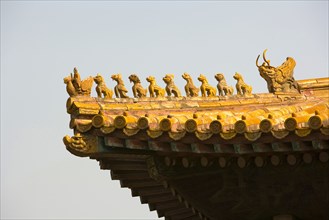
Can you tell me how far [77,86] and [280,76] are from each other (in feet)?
12.2

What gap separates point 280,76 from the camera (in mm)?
18984

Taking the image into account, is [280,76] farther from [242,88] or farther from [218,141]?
[218,141]

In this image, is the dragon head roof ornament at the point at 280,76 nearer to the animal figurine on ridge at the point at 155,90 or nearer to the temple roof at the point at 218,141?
the temple roof at the point at 218,141

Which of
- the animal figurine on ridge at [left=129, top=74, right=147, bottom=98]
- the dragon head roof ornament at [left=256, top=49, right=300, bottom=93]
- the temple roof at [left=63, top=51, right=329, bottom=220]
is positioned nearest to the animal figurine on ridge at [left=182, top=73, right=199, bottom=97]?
the temple roof at [left=63, top=51, right=329, bottom=220]

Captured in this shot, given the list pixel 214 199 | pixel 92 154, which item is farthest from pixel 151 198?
pixel 92 154

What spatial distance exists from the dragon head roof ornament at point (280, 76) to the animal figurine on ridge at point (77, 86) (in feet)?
10.6

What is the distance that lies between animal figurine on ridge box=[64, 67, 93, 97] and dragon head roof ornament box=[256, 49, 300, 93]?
128 inches

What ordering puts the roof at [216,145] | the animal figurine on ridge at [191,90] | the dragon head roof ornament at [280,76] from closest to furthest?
1. the roof at [216,145]
2. the animal figurine on ridge at [191,90]
3. the dragon head roof ornament at [280,76]

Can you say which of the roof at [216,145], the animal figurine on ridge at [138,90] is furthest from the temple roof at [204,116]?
the animal figurine on ridge at [138,90]

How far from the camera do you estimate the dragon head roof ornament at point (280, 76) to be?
742 inches

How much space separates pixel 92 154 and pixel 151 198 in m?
3.18

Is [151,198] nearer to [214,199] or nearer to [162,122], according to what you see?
[214,199]

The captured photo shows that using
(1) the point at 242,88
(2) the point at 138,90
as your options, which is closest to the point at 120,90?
(2) the point at 138,90

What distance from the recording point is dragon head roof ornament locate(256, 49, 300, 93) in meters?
18.9
